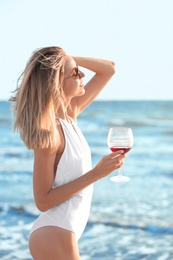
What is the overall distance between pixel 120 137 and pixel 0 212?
262 inches

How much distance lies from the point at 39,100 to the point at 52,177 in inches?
11.5

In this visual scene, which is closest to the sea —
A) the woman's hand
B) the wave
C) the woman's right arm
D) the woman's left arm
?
the wave

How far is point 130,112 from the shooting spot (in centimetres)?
2709

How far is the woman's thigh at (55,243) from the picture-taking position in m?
2.49

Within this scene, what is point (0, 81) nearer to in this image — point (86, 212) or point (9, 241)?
point (9, 241)

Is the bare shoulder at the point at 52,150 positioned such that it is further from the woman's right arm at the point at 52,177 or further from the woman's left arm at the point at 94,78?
the woman's left arm at the point at 94,78

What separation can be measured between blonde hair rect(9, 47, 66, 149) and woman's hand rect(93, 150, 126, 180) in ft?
0.62

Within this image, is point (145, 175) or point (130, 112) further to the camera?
point (130, 112)

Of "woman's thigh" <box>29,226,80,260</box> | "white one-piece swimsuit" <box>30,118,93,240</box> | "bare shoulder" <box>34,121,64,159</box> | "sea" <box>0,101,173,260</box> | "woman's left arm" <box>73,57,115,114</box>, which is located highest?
"woman's left arm" <box>73,57,115,114</box>

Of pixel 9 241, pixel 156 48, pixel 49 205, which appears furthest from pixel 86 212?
pixel 156 48

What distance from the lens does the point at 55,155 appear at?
2.47 metres

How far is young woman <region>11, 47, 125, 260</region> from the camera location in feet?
7.92

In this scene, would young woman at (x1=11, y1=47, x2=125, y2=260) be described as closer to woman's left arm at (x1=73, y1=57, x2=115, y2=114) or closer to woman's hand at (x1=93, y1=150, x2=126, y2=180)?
woman's hand at (x1=93, y1=150, x2=126, y2=180)

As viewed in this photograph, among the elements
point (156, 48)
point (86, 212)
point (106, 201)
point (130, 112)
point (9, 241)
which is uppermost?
point (86, 212)
